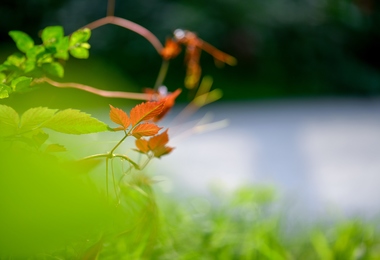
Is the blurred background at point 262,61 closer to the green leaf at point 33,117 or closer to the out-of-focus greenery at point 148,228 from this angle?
the out-of-focus greenery at point 148,228

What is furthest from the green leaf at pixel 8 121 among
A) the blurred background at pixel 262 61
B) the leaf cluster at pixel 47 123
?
the blurred background at pixel 262 61

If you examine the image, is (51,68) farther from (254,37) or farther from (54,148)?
(254,37)

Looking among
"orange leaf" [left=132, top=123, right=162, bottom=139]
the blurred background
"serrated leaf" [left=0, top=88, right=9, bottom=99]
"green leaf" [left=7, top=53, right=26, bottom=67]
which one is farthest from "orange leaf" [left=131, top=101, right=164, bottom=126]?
the blurred background

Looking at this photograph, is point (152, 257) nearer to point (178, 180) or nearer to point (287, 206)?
point (287, 206)

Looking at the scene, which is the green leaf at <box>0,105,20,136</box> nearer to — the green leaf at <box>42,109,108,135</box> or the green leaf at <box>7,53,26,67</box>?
the green leaf at <box>42,109,108,135</box>

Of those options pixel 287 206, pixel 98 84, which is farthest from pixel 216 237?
pixel 98 84
